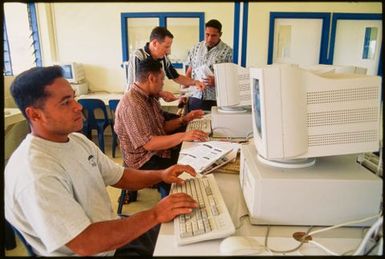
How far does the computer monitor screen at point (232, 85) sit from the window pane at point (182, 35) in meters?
2.42

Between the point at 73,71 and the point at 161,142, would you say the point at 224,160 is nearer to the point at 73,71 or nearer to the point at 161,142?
the point at 161,142

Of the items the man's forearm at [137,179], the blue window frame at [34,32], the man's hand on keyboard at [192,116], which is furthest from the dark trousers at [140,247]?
the blue window frame at [34,32]

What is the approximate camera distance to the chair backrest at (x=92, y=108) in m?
3.37

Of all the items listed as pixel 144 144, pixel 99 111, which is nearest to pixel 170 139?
pixel 144 144

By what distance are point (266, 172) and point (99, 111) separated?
10.2 feet

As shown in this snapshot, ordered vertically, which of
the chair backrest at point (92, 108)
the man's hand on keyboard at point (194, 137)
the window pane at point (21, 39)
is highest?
the window pane at point (21, 39)

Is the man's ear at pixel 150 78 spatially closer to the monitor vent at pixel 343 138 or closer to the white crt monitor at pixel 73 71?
the monitor vent at pixel 343 138

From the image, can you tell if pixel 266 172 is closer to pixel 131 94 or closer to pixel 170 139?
pixel 170 139

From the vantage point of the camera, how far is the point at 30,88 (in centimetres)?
91

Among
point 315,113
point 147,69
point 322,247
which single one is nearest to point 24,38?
point 147,69

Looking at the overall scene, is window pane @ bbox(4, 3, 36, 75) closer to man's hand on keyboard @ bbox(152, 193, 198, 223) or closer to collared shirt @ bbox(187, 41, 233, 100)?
collared shirt @ bbox(187, 41, 233, 100)

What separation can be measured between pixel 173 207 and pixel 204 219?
117 mm

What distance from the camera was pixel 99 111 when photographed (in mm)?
3652

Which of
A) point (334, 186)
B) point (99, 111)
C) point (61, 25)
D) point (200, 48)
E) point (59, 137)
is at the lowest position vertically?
point (99, 111)
